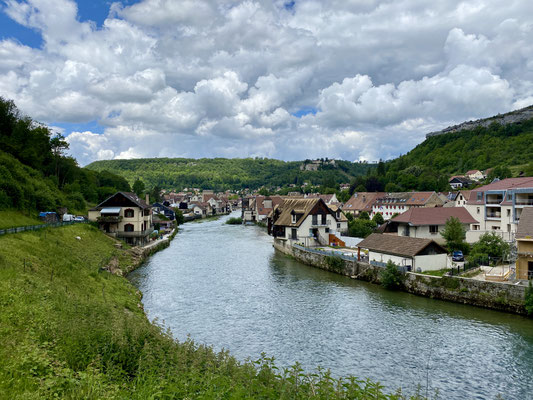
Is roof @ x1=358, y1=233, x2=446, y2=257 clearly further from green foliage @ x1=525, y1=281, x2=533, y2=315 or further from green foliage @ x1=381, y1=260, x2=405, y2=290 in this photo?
green foliage @ x1=525, y1=281, x2=533, y2=315

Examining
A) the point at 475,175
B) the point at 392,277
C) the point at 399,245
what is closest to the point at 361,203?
the point at 475,175

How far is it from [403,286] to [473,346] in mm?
9771

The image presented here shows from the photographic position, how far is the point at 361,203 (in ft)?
294

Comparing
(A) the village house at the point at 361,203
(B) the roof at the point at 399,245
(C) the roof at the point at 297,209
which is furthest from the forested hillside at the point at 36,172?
(A) the village house at the point at 361,203

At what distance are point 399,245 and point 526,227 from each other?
350 inches

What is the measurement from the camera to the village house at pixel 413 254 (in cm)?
2783

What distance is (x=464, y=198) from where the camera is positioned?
205 ft

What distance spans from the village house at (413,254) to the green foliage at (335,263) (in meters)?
3.50

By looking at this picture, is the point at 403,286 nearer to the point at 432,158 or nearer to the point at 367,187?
the point at 367,187

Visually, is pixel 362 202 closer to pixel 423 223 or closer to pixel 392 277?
pixel 423 223

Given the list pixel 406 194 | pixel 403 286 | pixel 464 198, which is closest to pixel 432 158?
pixel 406 194

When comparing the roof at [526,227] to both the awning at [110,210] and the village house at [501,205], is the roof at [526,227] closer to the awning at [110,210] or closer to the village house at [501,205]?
the village house at [501,205]

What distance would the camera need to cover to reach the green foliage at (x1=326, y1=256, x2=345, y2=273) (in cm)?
3400

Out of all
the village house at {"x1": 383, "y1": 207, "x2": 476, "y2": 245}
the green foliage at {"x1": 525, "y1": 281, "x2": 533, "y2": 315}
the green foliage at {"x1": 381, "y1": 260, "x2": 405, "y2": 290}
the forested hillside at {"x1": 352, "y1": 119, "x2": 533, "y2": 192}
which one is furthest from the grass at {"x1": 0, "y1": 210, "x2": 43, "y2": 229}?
the forested hillside at {"x1": 352, "y1": 119, "x2": 533, "y2": 192}
